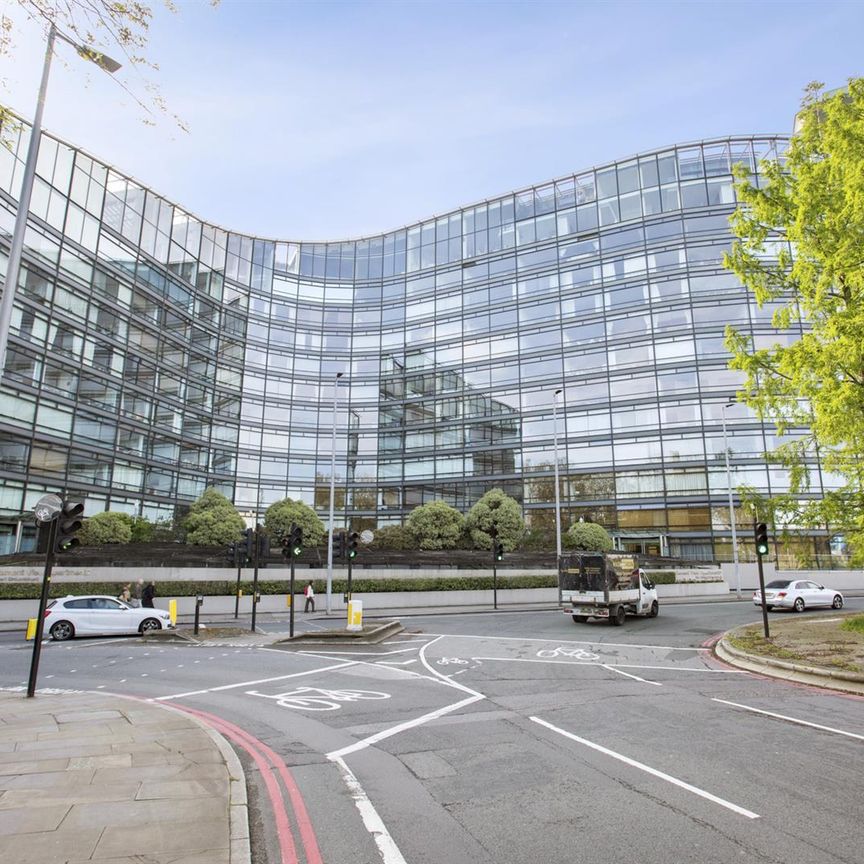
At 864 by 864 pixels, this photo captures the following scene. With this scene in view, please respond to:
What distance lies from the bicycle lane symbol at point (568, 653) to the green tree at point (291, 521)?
27.3m

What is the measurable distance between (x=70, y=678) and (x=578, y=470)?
43.3m

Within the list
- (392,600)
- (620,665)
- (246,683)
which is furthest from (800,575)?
(246,683)

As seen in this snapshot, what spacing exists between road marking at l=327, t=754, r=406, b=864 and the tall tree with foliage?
45.5 feet

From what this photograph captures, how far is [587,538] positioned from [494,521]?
6809 mm

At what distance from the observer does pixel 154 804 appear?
5133mm

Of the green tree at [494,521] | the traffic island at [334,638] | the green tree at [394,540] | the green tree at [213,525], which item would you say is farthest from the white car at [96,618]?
the green tree at [494,521]

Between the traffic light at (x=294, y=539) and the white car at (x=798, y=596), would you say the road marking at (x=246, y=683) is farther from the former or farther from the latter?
the white car at (x=798, y=596)

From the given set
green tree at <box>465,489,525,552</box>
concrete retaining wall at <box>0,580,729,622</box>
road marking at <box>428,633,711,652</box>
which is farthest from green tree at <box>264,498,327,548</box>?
Answer: road marking at <box>428,633,711,652</box>

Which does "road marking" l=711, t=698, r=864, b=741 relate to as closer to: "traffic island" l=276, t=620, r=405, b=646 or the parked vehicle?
"traffic island" l=276, t=620, r=405, b=646

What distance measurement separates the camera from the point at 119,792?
17.7 feet

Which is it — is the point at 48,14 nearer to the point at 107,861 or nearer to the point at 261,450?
the point at 107,861

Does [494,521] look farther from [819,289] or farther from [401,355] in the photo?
[819,289]

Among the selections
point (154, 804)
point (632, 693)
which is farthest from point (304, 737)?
point (632, 693)

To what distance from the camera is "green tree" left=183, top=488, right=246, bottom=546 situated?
40.0 m
